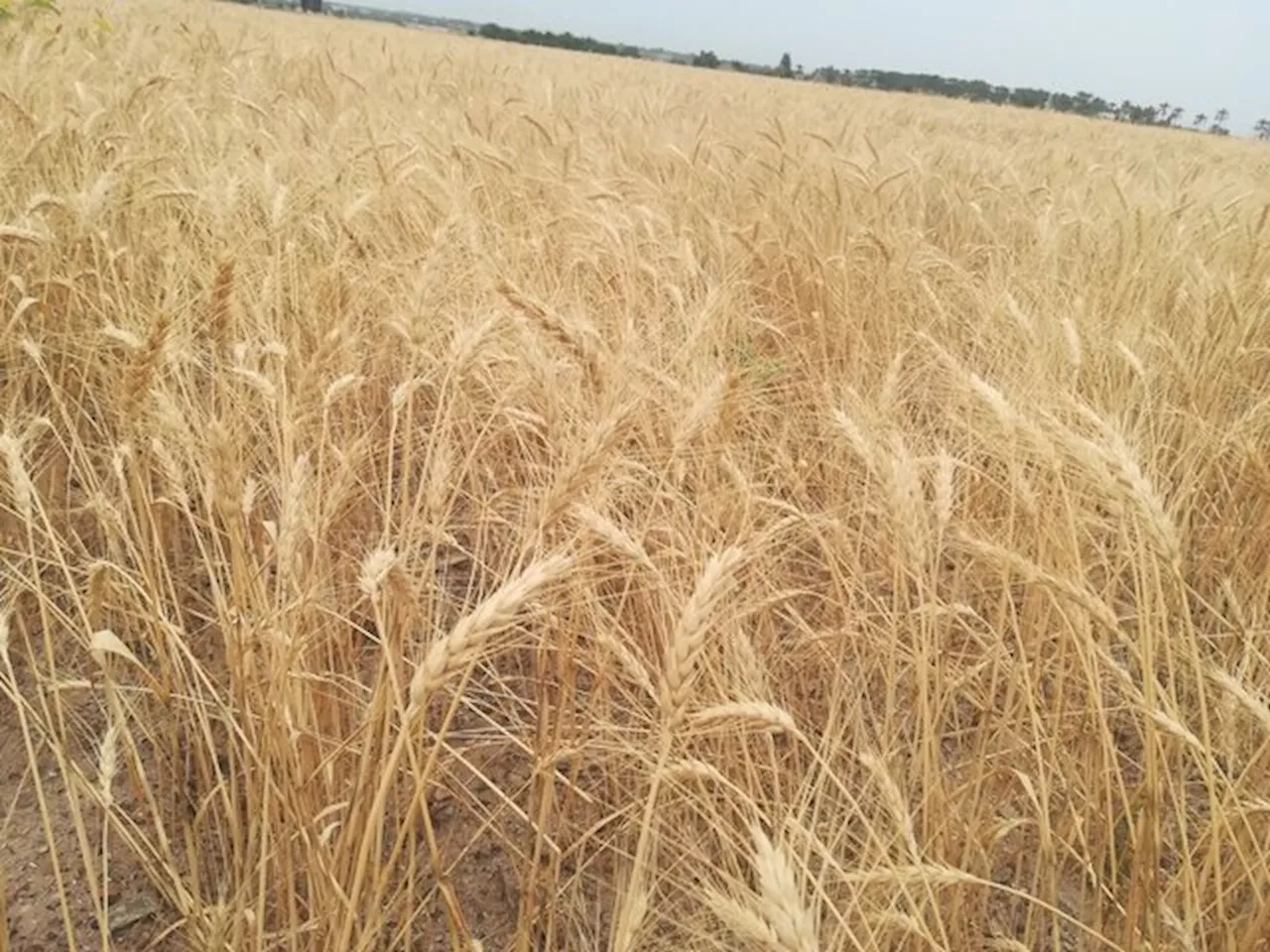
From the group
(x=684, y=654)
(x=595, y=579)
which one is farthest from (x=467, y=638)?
(x=595, y=579)

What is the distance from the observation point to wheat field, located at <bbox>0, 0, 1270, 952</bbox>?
2.88 ft

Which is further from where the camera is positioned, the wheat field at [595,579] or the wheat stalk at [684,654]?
the wheat field at [595,579]

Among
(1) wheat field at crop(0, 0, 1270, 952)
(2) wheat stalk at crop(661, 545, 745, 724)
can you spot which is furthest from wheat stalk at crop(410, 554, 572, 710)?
(2) wheat stalk at crop(661, 545, 745, 724)

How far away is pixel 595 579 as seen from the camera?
1.15 meters

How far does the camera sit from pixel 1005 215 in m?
3.18

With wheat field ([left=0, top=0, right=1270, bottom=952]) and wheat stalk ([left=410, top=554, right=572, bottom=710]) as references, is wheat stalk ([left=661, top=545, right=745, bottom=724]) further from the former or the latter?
wheat stalk ([left=410, top=554, right=572, bottom=710])

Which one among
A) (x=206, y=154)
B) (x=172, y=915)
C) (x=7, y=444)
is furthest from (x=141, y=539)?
(x=206, y=154)

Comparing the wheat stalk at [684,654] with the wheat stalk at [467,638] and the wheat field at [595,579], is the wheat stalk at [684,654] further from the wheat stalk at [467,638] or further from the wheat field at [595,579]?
the wheat stalk at [467,638]

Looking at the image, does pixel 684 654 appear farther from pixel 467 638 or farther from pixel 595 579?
pixel 595 579

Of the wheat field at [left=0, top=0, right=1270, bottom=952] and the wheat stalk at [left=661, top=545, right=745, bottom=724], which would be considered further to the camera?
the wheat field at [left=0, top=0, right=1270, bottom=952]

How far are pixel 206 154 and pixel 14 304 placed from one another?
1025mm

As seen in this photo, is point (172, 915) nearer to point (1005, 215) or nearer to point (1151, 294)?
point (1151, 294)

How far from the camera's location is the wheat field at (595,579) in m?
0.88

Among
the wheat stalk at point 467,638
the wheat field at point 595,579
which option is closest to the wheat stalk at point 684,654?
the wheat field at point 595,579
